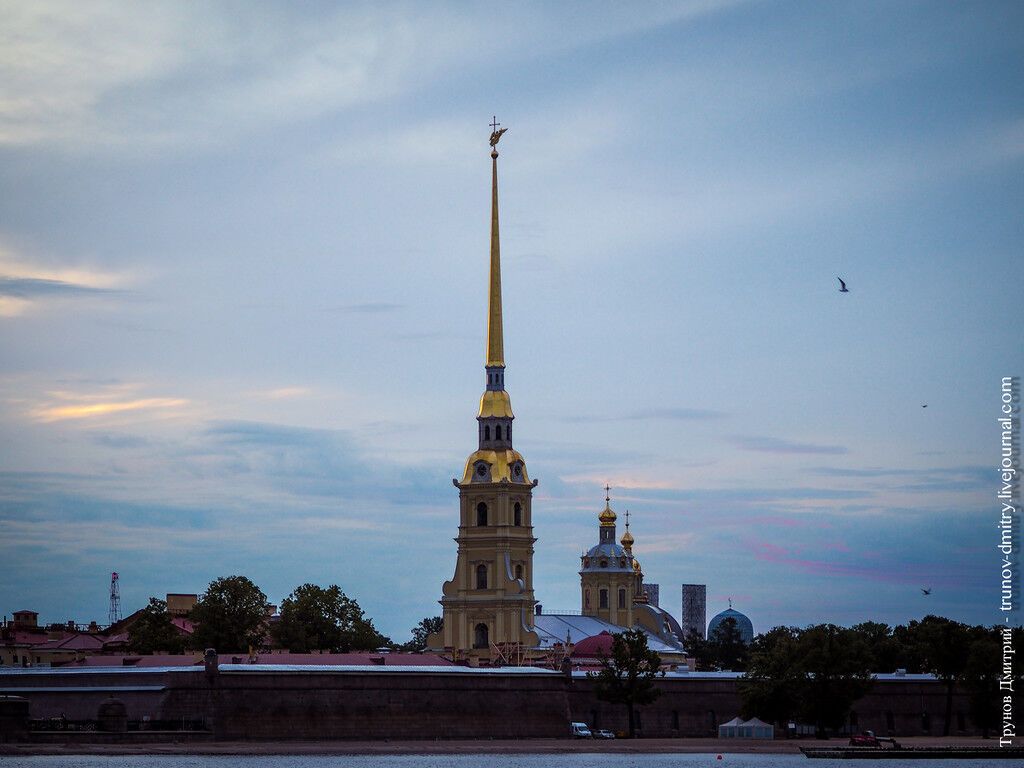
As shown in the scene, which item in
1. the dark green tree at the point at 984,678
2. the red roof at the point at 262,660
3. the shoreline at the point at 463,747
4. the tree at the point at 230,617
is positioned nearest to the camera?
the shoreline at the point at 463,747

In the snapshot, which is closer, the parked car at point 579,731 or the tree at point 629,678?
the parked car at point 579,731

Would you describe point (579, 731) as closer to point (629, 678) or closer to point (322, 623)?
point (629, 678)

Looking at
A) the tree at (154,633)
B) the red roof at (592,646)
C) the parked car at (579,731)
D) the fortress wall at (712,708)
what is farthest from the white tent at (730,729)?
the tree at (154,633)

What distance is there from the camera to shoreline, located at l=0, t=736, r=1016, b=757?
270 feet

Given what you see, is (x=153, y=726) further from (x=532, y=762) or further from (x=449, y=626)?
(x=449, y=626)

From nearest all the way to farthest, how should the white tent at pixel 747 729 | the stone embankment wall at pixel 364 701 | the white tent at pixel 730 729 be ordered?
the stone embankment wall at pixel 364 701
the white tent at pixel 747 729
the white tent at pixel 730 729

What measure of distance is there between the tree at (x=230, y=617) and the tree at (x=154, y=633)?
1.32m

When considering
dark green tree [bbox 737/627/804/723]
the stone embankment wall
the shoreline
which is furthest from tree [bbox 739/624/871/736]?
the stone embankment wall

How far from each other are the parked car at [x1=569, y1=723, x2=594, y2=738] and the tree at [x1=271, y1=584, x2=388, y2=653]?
22.3 m

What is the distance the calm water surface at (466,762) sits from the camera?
7581 centimetres

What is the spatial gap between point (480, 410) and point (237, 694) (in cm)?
5299

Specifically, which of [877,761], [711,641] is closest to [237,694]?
[877,761]

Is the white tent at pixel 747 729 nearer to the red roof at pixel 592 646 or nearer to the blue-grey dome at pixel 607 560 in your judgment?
the red roof at pixel 592 646

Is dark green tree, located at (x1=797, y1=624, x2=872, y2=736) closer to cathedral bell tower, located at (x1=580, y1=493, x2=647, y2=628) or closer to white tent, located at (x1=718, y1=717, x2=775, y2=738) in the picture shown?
white tent, located at (x1=718, y1=717, x2=775, y2=738)
